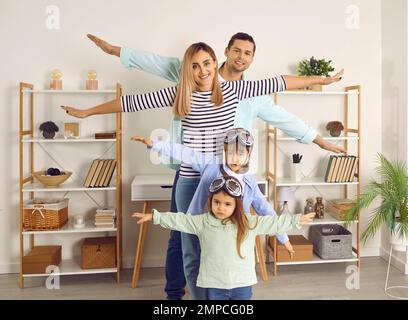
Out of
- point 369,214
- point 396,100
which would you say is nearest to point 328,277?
point 369,214

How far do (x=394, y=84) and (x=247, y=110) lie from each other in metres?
2.01

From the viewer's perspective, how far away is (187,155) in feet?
7.25

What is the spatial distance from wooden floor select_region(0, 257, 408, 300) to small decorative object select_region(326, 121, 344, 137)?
3.48ft

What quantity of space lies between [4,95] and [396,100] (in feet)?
9.98

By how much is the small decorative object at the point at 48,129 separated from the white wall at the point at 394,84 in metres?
2.63

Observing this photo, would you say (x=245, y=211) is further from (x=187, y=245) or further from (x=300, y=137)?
(x=300, y=137)

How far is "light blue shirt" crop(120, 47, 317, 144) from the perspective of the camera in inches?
94.8

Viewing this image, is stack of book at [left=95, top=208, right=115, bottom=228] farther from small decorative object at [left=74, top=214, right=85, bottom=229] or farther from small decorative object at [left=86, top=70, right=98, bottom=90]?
small decorative object at [left=86, top=70, right=98, bottom=90]

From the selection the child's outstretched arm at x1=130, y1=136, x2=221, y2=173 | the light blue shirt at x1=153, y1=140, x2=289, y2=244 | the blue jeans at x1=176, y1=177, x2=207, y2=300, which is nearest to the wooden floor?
the blue jeans at x1=176, y1=177, x2=207, y2=300

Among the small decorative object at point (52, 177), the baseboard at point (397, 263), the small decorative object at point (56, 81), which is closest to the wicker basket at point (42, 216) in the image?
the small decorative object at point (52, 177)

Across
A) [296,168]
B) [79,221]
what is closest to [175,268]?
[79,221]

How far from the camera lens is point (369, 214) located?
4188 mm

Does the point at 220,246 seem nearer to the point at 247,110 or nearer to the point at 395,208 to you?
the point at 247,110

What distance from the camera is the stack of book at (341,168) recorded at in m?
3.80
